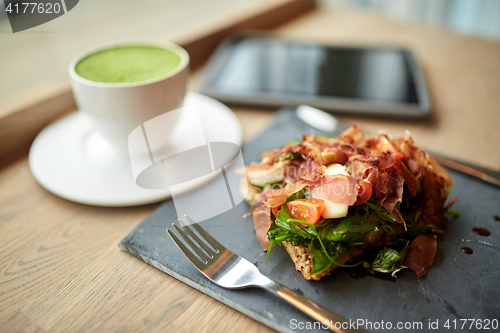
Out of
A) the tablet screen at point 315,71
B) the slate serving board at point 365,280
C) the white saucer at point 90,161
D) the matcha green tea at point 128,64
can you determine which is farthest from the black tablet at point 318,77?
the slate serving board at point 365,280

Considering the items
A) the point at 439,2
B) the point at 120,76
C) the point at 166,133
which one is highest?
the point at 120,76

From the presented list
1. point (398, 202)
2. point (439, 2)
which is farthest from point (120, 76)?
point (439, 2)

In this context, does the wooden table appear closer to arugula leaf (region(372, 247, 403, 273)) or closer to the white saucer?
the white saucer

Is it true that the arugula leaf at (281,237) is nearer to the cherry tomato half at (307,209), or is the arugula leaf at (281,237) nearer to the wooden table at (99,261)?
the cherry tomato half at (307,209)

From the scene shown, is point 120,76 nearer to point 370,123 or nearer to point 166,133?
point 166,133

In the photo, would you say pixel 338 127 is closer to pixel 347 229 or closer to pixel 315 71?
pixel 315 71

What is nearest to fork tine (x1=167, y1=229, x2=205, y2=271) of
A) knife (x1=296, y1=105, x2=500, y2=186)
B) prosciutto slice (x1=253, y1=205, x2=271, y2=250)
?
prosciutto slice (x1=253, y1=205, x2=271, y2=250)
